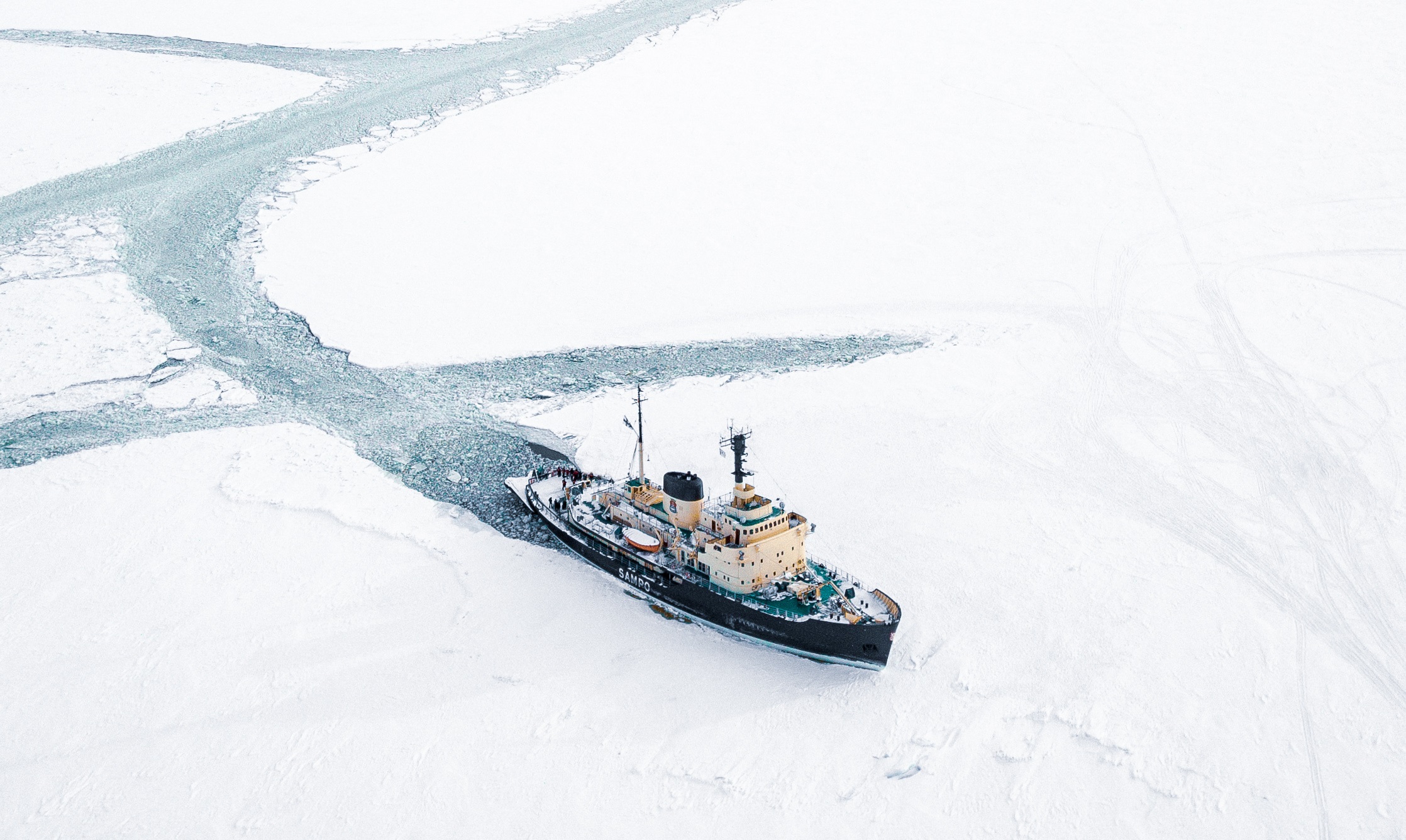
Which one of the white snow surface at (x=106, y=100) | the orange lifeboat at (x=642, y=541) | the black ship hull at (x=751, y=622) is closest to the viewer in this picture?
the black ship hull at (x=751, y=622)

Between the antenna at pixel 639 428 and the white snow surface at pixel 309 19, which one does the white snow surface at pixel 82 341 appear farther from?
the white snow surface at pixel 309 19

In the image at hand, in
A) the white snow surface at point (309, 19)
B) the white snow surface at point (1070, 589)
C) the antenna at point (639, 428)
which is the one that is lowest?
the white snow surface at point (1070, 589)

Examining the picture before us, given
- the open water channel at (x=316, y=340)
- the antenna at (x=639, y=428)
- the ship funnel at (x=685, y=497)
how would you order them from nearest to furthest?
the ship funnel at (x=685, y=497) < the antenna at (x=639, y=428) < the open water channel at (x=316, y=340)

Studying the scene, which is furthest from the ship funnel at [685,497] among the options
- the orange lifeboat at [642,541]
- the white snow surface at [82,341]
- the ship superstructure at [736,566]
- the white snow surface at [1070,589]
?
the white snow surface at [82,341]

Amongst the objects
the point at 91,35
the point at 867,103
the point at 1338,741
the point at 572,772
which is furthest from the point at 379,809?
the point at 91,35

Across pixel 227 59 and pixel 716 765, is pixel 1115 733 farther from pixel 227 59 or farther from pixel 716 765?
pixel 227 59

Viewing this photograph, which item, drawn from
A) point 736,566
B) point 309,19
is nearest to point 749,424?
point 736,566

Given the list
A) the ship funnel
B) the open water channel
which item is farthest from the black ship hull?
the open water channel

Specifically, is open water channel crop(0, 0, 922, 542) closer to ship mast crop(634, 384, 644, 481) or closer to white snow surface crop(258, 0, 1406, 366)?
white snow surface crop(258, 0, 1406, 366)
